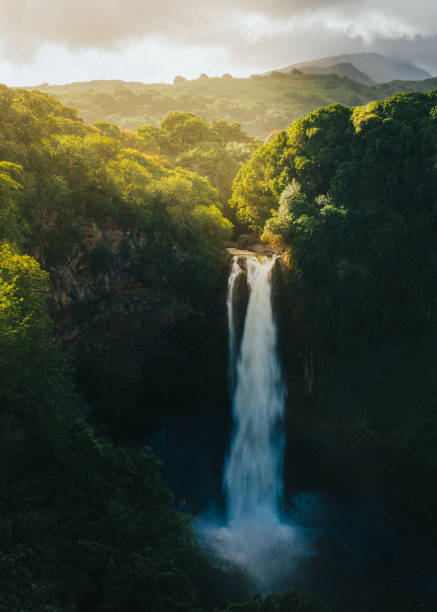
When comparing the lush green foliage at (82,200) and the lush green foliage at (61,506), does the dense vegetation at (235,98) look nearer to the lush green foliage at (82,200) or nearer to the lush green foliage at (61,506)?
the lush green foliage at (82,200)

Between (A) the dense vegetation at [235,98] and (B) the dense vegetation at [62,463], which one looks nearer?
(B) the dense vegetation at [62,463]

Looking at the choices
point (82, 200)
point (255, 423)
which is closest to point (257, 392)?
point (255, 423)

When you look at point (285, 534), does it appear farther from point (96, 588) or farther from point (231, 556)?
point (96, 588)

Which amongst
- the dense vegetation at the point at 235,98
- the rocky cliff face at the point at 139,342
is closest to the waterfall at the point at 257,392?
the rocky cliff face at the point at 139,342

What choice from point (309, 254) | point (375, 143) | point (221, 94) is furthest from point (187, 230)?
point (221, 94)

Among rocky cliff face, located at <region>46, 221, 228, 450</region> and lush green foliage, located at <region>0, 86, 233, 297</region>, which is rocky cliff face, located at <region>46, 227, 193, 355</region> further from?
lush green foliage, located at <region>0, 86, 233, 297</region>

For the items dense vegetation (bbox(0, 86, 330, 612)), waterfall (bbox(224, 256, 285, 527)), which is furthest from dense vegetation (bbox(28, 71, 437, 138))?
waterfall (bbox(224, 256, 285, 527))
